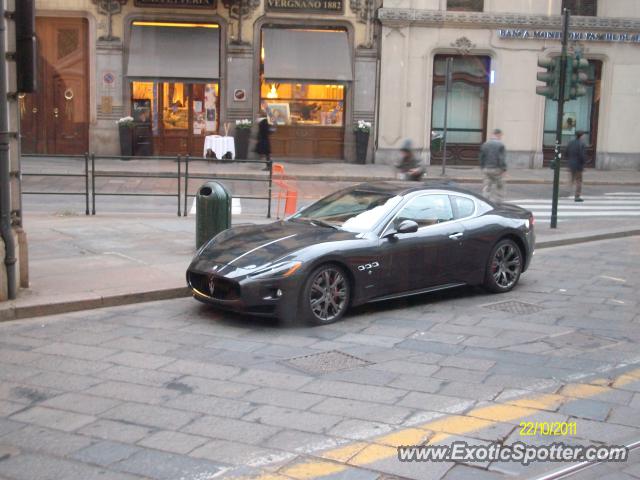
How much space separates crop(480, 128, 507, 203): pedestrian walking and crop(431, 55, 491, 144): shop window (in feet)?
36.0

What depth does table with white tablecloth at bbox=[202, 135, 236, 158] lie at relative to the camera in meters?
26.1

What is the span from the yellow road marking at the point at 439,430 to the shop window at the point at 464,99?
74.3 ft

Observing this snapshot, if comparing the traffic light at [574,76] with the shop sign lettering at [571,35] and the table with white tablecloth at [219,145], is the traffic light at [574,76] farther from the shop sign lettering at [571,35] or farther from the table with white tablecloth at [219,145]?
the shop sign lettering at [571,35]

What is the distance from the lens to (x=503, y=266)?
10.3 m

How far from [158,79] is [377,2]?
24.7 ft

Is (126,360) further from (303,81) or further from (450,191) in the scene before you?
(303,81)

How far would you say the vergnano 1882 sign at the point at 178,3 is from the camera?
2698 cm

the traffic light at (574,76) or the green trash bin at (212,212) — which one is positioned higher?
the traffic light at (574,76)

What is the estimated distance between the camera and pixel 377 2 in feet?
91.1

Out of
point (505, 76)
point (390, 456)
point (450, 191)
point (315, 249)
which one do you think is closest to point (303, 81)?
point (505, 76)

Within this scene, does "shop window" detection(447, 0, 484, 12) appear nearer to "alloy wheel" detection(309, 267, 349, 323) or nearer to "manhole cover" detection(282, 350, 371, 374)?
"alloy wheel" detection(309, 267, 349, 323)
